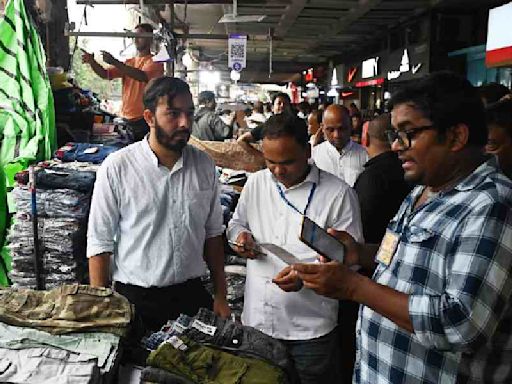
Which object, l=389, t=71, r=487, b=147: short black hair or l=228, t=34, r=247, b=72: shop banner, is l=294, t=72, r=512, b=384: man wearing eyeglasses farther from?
l=228, t=34, r=247, b=72: shop banner

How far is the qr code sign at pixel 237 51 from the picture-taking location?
8.55 metres

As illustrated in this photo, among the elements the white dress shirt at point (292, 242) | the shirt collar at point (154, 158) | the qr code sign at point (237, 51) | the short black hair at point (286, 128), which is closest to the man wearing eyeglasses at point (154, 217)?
the shirt collar at point (154, 158)

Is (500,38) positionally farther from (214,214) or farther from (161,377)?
(161,377)

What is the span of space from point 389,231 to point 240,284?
188 centimetres

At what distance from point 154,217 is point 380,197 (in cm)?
128

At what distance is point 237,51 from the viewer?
866 cm

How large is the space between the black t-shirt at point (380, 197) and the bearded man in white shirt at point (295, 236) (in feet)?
2.33

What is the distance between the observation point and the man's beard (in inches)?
95.1

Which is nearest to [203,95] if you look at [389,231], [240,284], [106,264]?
[240,284]

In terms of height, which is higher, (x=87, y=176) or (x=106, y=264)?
(x=87, y=176)

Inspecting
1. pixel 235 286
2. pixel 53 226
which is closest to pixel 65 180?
pixel 53 226

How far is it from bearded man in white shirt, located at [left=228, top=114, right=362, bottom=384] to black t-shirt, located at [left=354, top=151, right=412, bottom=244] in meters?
0.71

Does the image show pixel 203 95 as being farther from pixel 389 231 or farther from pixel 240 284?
pixel 389 231

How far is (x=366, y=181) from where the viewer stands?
10.3 ft
